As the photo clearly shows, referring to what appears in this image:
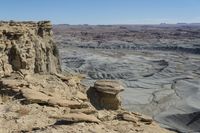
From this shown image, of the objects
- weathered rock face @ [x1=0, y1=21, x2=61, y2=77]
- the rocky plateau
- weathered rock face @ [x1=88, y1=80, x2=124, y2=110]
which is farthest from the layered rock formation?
the rocky plateau

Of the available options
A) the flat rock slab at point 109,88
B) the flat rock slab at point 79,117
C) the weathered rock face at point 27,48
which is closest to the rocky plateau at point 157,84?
the weathered rock face at point 27,48

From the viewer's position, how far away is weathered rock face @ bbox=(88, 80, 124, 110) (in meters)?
16.7

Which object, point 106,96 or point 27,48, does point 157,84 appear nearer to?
point 27,48

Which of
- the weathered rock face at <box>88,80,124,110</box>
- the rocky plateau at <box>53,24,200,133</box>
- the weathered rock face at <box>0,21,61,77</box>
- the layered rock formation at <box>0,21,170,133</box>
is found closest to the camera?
the layered rock formation at <box>0,21,170,133</box>

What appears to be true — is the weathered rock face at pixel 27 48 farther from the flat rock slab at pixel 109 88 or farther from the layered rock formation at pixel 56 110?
the flat rock slab at pixel 109 88

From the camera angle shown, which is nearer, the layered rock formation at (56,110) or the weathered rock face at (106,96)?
the layered rock formation at (56,110)

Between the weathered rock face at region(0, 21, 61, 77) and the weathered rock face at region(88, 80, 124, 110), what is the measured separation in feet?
10.1

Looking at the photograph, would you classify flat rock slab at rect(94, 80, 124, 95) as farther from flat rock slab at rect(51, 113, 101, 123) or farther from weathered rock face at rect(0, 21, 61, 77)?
flat rock slab at rect(51, 113, 101, 123)

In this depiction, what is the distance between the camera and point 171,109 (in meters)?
37.7

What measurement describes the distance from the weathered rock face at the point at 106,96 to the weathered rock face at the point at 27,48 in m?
3.07

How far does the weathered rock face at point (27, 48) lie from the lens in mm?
19891

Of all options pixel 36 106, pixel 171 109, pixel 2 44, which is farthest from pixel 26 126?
pixel 171 109

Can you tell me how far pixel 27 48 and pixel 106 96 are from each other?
22.6 ft

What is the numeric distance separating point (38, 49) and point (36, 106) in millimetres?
13530
